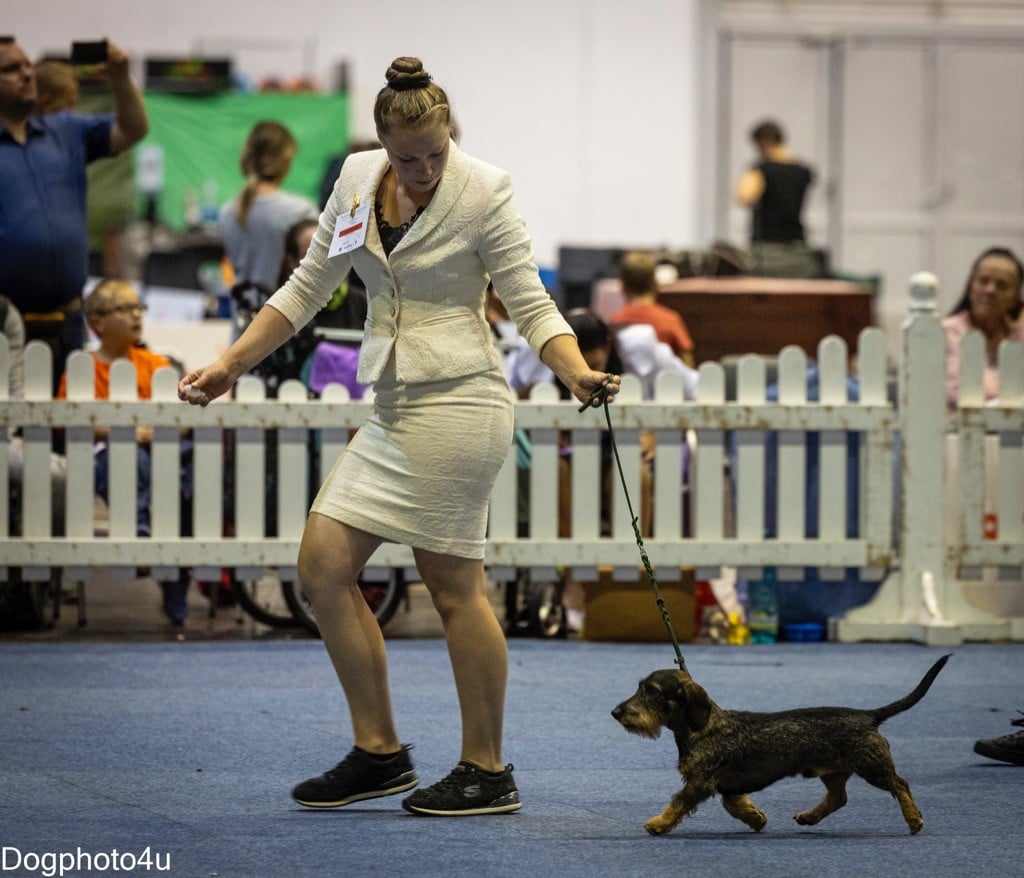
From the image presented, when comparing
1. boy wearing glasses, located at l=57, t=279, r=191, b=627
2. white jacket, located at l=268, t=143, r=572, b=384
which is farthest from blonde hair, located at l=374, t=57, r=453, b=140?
boy wearing glasses, located at l=57, t=279, r=191, b=627

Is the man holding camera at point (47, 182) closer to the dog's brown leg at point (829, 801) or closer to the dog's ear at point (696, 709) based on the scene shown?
the dog's ear at point (696, 709)

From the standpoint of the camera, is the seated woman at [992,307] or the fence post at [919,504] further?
the seated woman at [992,307]

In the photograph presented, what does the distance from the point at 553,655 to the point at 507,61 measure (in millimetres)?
8739

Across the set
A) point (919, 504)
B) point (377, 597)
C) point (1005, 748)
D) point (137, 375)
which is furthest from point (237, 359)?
point (919, 504)

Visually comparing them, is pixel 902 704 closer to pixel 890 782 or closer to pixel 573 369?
pixel 890 782

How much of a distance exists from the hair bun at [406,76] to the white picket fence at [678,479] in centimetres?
245

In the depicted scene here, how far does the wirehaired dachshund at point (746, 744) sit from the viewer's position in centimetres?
299

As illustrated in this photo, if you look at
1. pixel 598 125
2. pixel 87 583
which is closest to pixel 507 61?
pixel 598 125

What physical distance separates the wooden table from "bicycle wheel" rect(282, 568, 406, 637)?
8.75 feet

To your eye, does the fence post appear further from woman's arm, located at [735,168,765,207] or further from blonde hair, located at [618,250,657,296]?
woman's arm, located at [735,168,765,207]

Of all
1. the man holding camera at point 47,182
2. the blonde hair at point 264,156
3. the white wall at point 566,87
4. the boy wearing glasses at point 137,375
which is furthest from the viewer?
the white wall at point 566,87

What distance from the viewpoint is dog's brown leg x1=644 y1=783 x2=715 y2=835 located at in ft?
9.87

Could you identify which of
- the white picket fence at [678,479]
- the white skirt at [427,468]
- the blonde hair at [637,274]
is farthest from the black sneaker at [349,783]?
the blonde hair at [637,274]

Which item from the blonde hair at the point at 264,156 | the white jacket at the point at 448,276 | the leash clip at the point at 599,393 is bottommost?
the leash clip at the point at 599,393
